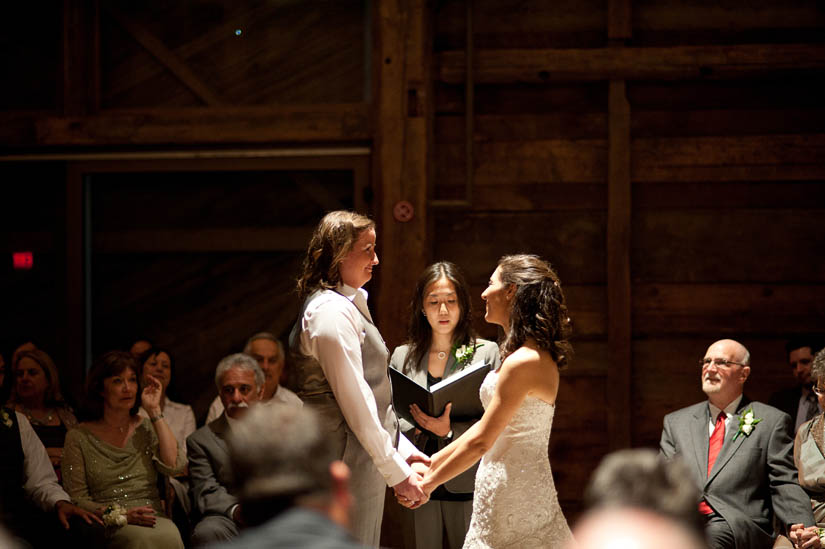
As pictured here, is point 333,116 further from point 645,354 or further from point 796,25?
point 796,25

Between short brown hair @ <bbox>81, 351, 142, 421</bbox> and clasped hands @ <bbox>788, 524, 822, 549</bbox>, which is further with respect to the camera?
short brown hair @ <bbox>81, 351, 142, 421</bbox>

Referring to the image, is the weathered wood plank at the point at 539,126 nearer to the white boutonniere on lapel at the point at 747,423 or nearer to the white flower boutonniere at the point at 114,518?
the white boutonniere on lapel at the point at 747,423

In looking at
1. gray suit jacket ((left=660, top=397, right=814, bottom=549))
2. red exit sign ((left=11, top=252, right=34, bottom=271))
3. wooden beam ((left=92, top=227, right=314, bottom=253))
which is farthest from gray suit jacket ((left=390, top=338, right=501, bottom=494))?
red exit sign ((left=11, top=252, right=34, bottom=271))

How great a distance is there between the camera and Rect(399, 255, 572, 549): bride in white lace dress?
2891 millimetres

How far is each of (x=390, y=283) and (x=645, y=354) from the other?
1.51 m

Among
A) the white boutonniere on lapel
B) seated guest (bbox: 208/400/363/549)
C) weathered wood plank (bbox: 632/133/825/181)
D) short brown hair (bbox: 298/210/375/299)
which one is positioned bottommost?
the white boutonniere on lapel

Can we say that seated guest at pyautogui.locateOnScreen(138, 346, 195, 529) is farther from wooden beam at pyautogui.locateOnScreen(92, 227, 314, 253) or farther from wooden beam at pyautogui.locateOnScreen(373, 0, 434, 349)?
wooden beam at pyautogui.locateOnScreen(373, 0, 434, 349)

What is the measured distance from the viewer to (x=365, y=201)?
5.36 m

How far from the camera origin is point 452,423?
3938 millimetres

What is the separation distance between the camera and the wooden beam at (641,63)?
16.8ft

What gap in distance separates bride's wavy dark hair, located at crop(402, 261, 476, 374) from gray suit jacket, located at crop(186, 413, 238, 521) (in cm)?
92

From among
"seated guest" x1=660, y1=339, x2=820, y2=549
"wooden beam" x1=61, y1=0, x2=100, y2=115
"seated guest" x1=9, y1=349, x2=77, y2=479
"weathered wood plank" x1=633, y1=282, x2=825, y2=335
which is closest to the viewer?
"seated guest" x1=660, y1=339, x2=820, y2=549

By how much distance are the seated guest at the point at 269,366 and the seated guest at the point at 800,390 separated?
99.6 inches

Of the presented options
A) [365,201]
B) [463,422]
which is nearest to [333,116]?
[365,201]
